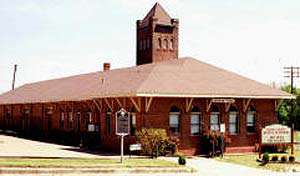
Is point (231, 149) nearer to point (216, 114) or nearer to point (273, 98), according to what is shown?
point (216, 114)

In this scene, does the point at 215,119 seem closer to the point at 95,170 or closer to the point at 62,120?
the point at 95,170

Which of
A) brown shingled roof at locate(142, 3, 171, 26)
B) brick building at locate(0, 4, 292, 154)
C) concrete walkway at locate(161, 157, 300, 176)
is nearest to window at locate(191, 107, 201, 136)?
brick building at locate(0, 4, 292, 154)

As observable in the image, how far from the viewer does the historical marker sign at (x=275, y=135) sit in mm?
31312

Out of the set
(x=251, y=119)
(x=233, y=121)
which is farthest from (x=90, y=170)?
(x=251, y=119)

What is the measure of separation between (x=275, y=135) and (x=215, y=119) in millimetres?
4039

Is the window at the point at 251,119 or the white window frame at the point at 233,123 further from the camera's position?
the window at the point at 251,119

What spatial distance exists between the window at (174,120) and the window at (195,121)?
104cm

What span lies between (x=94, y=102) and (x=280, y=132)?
12.8 metres

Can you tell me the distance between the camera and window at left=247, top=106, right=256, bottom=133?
3532cm

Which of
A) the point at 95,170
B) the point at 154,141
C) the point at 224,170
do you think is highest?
the point at 154,141

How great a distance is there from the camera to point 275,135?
31.5 metres

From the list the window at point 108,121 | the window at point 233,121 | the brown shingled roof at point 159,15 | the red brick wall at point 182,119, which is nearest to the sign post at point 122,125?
the red brick wall at point 182,119

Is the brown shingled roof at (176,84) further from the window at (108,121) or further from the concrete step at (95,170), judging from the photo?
the concrete step at (95,170)

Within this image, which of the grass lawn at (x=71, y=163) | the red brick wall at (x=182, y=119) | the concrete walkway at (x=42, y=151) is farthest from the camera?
the red brick wall at (x=182, y=119)
